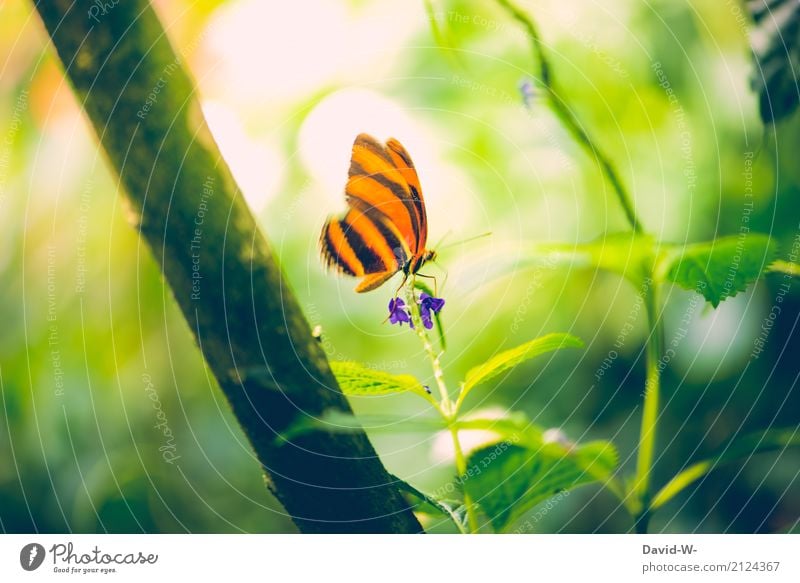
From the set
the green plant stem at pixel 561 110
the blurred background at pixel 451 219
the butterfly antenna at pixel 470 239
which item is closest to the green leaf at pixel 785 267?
the blurred background at pixel 451 219

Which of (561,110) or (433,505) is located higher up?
(561,110)

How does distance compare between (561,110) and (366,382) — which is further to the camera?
(561,110)

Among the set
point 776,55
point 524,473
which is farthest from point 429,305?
point 776,55

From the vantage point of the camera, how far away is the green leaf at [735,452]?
1.69ft

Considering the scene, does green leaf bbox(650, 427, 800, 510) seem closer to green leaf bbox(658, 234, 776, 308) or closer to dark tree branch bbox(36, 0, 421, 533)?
green leaf bbox(658, 234, 776, 308)

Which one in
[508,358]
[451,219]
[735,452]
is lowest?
[735,452]

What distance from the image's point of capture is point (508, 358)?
47 centimetres

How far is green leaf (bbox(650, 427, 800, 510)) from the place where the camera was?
516mm

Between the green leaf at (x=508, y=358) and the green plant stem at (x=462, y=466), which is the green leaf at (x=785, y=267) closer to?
the green leaf at (x=508, y=358)

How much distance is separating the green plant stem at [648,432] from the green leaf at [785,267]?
10 centimetres

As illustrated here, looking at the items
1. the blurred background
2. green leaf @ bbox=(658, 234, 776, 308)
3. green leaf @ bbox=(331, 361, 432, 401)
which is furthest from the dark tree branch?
green leaf @ bbox=(658, 234, 776, 308)

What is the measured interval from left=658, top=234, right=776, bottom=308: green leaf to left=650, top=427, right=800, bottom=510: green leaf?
12 cm

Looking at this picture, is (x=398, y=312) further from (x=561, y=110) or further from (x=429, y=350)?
(x=561, y=110)

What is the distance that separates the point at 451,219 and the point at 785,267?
0.93 feet
